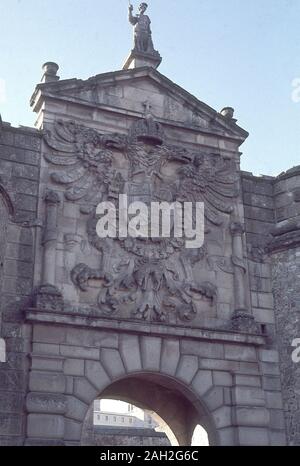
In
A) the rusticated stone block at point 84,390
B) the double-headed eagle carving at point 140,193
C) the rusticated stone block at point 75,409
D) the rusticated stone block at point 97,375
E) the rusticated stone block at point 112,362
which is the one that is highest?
the double-headed eagle carving at point 140,193

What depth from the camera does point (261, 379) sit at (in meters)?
11.7

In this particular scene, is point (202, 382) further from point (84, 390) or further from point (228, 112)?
point (228, 112)

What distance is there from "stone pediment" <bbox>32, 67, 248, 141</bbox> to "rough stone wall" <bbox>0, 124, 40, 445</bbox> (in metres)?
→ 1.11

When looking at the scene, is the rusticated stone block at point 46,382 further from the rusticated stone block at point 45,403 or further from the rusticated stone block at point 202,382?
the rusticated stone block at point 202,382

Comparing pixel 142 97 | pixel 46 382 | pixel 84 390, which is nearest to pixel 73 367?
pixel 84 390

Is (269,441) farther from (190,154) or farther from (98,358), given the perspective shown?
(190,154)

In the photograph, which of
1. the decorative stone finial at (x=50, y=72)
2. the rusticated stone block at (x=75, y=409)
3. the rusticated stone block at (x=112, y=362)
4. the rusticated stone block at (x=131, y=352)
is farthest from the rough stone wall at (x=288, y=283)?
the decorative stone finial at (x=50, y=72)

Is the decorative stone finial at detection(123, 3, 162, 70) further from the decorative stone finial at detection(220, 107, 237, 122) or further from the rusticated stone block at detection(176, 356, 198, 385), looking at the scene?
the rusticated stone block at detection(176, 356, 198, 385)

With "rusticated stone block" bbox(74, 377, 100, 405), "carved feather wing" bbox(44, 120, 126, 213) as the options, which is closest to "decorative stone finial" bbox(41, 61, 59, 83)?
"carved feather wing" bbox(44, 120, 126, 213)

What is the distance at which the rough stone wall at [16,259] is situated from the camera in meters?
10.1

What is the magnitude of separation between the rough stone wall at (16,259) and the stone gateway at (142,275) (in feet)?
0.07

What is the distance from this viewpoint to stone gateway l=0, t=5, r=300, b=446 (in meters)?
10.6

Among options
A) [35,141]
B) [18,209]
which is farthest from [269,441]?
[35,141]

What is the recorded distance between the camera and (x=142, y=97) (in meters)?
13.1
